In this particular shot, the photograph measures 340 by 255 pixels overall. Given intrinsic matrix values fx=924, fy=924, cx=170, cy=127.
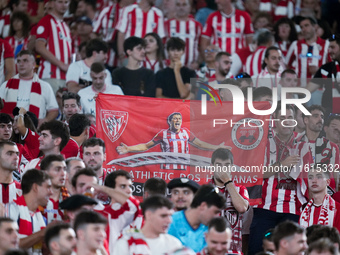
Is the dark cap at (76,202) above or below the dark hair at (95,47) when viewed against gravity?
below

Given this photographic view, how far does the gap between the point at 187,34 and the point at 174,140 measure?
17.2 ft

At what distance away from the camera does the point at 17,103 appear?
14102 millimetres

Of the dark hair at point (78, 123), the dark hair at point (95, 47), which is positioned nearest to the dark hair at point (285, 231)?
the dark hair at point (78, 123)

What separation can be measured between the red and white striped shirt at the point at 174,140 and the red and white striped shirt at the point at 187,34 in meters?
4.82

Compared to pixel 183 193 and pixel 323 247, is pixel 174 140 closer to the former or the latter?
pixel 183 193

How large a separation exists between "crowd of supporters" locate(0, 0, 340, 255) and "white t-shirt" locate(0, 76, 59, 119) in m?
0.02

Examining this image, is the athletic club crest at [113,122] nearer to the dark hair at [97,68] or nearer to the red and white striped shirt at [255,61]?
the dark hair at [97,68]

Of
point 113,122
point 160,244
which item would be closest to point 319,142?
point 113,122

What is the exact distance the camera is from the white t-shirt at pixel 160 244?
8758mm

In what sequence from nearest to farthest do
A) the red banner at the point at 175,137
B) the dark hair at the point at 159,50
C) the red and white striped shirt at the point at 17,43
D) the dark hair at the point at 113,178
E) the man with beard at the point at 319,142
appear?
1. the dark hair at the point at 113,178
2. the red banner at the point at 175,137
3. the man with beard at the point at 319,142
4. the dark hair at the point at 159,50
5. the red and white striped shirt at the point at 17,43

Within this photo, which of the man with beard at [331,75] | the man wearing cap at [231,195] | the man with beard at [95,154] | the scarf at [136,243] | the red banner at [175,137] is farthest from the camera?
the man with beard at [331,75]

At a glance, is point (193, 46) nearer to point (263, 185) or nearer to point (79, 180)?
point (263, 185)

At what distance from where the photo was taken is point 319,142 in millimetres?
12477

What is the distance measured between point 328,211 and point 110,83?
483 centimetres
